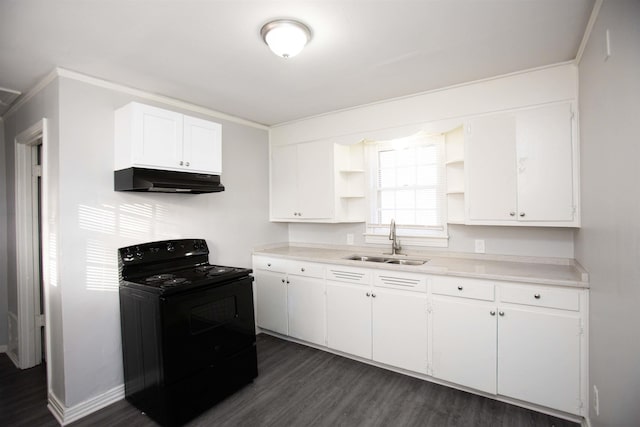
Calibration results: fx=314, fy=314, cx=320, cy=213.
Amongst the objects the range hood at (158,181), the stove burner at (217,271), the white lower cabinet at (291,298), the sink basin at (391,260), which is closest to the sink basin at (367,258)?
the sink basin at (391,260)

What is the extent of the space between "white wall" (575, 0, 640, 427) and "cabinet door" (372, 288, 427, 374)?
104 centimetres

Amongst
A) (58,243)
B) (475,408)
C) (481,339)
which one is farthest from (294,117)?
(475,408)

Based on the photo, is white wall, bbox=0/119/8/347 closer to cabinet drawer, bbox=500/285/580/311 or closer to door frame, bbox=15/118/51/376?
door frame, bbox=15/118/51/376

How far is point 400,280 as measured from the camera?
262cm

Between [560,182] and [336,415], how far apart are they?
2.30 m

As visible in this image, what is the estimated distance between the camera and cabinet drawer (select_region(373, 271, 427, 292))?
99.3 inches

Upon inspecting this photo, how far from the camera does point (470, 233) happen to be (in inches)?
113

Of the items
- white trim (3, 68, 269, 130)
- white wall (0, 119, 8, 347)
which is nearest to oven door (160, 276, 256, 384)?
white trim (3, 68, 269, 130)

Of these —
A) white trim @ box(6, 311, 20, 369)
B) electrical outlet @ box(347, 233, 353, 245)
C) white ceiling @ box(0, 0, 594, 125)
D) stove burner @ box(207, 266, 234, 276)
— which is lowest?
white trim @ box(6, 311, 20, 369)

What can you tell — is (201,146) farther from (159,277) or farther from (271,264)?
(271,264)

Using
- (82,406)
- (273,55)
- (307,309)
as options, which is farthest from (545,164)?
(82,406)

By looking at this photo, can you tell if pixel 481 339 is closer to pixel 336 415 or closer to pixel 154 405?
pixel 336 415

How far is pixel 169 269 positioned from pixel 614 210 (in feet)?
9.75

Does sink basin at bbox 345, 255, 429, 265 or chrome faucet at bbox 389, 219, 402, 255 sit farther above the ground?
chrome faucet at bbox 389, 219, 402, 255
